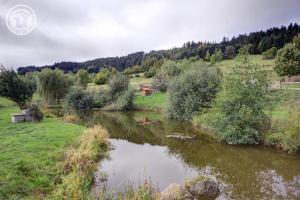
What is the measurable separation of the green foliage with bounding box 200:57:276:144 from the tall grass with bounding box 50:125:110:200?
1041 cm

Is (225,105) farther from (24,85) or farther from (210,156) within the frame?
(24,85)

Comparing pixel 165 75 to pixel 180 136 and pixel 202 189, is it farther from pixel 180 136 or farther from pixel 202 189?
pixel 202 189

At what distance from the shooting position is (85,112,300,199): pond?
44.1ft

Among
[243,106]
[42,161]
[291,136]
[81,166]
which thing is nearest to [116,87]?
[243,106]

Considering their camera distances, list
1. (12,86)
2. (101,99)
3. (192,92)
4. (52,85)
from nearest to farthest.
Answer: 1. (12,86)
2. (192,92)
3. (101,99)
4. (52,85)

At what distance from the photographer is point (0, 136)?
18859mm

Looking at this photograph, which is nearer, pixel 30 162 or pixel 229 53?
pixel 30 162

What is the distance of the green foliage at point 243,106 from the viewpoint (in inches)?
856

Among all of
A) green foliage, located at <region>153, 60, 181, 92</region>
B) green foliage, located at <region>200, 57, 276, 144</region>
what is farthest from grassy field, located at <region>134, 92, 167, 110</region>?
green foliage, located at <region>200, 57, 276, 144</region>

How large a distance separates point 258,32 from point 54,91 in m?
95.5

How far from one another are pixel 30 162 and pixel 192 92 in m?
24.0

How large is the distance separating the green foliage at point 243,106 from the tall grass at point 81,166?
34.1 feet

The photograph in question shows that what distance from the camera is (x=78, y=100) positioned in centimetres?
5506

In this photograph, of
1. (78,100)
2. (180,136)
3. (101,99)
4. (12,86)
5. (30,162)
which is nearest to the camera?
(30,162)
